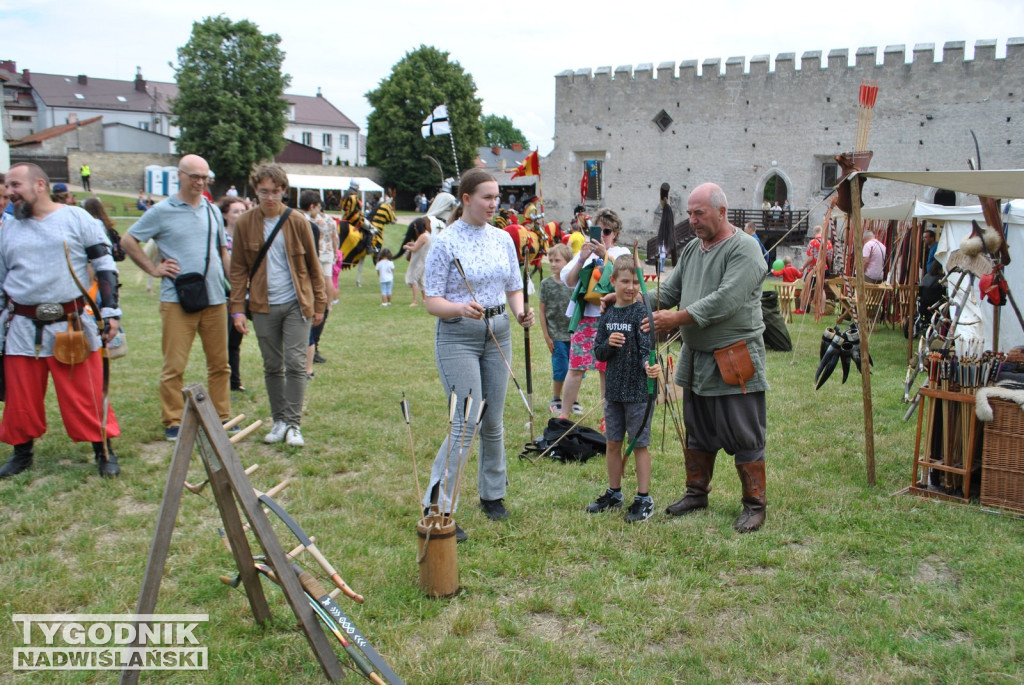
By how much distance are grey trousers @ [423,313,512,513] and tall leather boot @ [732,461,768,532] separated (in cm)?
137

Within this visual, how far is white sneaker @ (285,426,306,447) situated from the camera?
5.54 metres

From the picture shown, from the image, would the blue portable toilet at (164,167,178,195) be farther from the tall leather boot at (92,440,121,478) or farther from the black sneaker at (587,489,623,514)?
the black sneaker at (587,489,623,514)

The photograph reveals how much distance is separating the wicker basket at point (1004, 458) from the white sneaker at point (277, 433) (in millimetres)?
4603

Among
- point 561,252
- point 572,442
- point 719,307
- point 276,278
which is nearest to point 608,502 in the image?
point 572,442

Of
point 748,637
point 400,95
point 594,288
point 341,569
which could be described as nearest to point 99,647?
point 341,569

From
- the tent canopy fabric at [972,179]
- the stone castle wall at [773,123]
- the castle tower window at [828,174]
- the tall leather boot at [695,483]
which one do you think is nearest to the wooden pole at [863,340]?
the tent canopy fabric at [972,179]

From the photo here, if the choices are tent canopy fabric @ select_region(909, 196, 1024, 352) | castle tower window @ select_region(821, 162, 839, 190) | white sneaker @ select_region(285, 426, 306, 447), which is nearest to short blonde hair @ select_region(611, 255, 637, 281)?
white sneaker @ select_region(285, 426, 306, 447)

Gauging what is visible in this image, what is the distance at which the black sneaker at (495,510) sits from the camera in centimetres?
423

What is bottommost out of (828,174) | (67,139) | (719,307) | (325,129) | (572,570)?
(572,570)

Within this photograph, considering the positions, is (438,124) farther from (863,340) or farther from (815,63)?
(815,63)

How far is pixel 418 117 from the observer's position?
4688 cm

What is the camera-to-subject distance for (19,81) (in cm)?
6562

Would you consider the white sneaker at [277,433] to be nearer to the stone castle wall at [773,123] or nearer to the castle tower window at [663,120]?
the stone castle wall at [773,123]

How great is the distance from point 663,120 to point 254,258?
2861 cm
